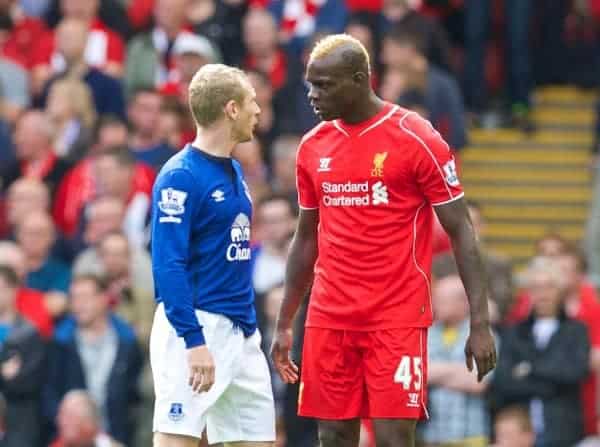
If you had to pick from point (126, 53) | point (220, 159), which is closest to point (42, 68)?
point (126, 53)

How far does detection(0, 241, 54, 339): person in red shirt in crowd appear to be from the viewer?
13.3m

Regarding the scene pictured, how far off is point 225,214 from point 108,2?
8.51 meters

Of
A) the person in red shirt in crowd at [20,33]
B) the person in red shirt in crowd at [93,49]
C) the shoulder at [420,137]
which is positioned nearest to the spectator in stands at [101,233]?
the person in red shirt in crowd at [93,49]

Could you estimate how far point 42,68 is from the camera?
649 inches

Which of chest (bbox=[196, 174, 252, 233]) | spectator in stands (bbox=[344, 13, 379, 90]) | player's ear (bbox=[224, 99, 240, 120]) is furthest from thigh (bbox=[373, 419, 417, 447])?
spectator in stands (bbox=[344, 13, 379, 90])

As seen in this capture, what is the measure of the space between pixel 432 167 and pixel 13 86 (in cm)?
818

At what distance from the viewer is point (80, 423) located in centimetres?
1235

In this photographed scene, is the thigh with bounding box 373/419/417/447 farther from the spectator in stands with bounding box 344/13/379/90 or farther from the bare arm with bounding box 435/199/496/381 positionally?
the spectator in stands with bounding box 344/13/379/90

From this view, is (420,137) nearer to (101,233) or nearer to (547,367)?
(547,367)

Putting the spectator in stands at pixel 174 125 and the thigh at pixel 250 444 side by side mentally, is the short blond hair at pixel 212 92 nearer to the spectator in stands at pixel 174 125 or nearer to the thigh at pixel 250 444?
the thigh at pixel 250 444

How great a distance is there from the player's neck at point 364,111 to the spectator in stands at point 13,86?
7.65 m

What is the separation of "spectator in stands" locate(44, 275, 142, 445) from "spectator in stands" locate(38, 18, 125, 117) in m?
2.97

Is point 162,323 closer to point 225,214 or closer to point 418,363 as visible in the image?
point 225,214

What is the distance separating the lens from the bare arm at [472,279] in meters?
8.55
